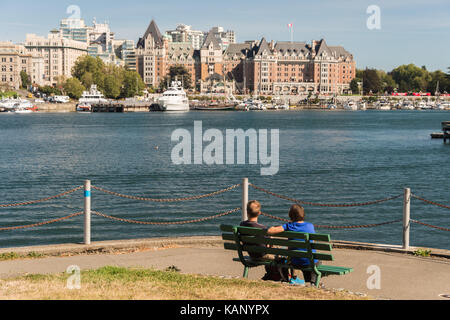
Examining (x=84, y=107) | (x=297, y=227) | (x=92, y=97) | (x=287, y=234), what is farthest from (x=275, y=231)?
(x=92, y=97)

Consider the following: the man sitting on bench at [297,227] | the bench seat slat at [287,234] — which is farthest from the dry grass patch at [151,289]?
the bench seat slat at [287,234]

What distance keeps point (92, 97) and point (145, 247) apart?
169 m

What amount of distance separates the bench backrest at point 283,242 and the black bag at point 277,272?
256 mm

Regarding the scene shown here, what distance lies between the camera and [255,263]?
10742 mm

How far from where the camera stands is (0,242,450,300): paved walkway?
34.6 feet

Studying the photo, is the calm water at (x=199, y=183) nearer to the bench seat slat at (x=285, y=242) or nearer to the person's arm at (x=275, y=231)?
the bench seat slat at (x=285, y=242)

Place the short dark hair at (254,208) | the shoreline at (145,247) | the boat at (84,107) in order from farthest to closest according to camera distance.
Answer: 1. the boat at (84,107)
2. the shoreline at (145,247)
3. the short dark hair at (254,208)

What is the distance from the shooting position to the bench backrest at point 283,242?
9.83 m

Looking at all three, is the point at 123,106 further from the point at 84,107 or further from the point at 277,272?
the point at 277,272

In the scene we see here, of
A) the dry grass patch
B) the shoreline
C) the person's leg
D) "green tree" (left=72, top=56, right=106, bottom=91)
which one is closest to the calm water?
the shoreline

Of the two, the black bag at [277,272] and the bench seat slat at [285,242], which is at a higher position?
the bench seat slat at [285,242]

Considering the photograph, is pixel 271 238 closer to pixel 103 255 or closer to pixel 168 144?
pixel 103 255

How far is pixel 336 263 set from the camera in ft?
40.4
